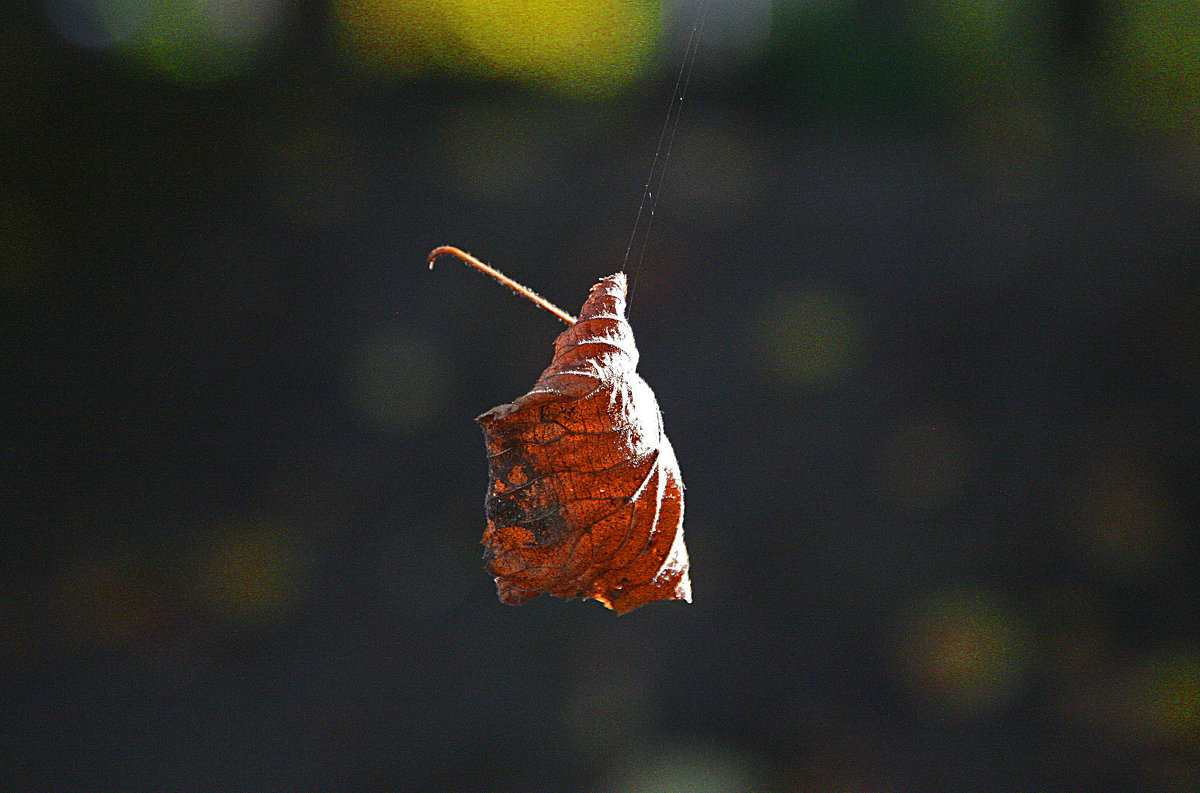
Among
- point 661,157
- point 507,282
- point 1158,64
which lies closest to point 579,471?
point 507,282

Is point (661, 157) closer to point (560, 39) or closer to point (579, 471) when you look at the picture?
point (560, 39)

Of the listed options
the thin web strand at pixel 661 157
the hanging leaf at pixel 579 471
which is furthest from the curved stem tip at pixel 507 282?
the thin web strand at pixel 661 157

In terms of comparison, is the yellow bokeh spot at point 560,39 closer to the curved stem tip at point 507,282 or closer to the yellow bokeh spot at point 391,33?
the yellow bokeh spot at point 391,33

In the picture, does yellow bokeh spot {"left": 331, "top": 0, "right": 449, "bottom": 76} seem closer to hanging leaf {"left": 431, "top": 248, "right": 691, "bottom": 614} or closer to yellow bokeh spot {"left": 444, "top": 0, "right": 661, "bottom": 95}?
yellow bokeh spot {"left": 444, "top": 0, "right": 661, "bottom": 95}

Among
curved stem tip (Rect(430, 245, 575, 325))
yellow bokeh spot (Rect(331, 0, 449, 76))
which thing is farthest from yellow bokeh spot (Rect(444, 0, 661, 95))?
curved stem tip (Rect(430, 245, 575, 325))

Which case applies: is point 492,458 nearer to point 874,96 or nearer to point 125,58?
point 125,58
